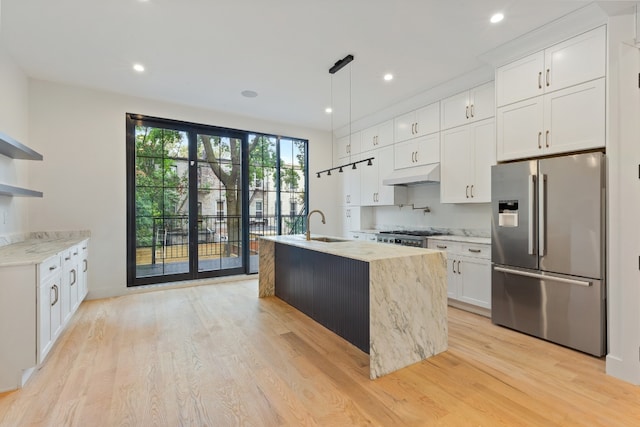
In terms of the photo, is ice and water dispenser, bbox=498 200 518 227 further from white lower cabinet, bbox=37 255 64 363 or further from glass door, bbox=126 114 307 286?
white lower cabinet, bbox=37 255 64 363

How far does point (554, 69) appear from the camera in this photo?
2764 mm

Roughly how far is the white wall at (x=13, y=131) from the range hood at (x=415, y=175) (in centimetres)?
476

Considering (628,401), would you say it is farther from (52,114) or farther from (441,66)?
(52,114)

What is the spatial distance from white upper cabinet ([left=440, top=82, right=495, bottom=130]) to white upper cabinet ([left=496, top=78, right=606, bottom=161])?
1.66 ft

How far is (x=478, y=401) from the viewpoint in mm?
1896

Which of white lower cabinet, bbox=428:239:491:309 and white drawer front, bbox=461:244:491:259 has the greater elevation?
white drawer front, bbox=461:244:491:259

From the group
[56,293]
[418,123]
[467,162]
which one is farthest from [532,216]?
[56,293]

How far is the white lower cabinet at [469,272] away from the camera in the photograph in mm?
3377

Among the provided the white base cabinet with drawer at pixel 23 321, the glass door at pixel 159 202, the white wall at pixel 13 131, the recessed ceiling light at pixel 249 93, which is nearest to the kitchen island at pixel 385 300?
the white base cabinet with drawer at pixel 23 321

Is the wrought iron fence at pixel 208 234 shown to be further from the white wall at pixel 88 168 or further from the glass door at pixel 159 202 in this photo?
the white wall at pixel 88 168

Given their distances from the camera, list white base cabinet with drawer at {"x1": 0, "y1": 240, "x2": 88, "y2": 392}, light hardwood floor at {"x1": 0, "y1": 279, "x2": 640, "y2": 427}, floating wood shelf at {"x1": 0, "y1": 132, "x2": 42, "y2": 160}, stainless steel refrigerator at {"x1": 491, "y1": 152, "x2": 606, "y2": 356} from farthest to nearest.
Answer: floating wood shelf at {"x1": 0, "y1": 132, "x2": 42, "y2": 160} → stainless steel refrigerator at {"x1": 491, "y1": 152, "x2": 606, "y2": 356} → white base cabinet with drawer at {"x1": 0, "y1": 240, "x2": 88, "y2": 392} → light hardwood floor at {"x1": 0, "y1": 279, "x2": 640, "y2": 427}

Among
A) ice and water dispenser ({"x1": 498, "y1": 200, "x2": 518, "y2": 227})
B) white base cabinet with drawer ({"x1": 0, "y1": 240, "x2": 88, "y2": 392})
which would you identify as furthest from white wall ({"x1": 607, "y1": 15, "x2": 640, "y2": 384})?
white base cabinet with drawer ({"x1": 0, "y1": 240, "x2": 88, "y2": 392})

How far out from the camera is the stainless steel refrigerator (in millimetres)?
2453

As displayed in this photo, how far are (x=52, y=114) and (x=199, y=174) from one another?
193 cm
